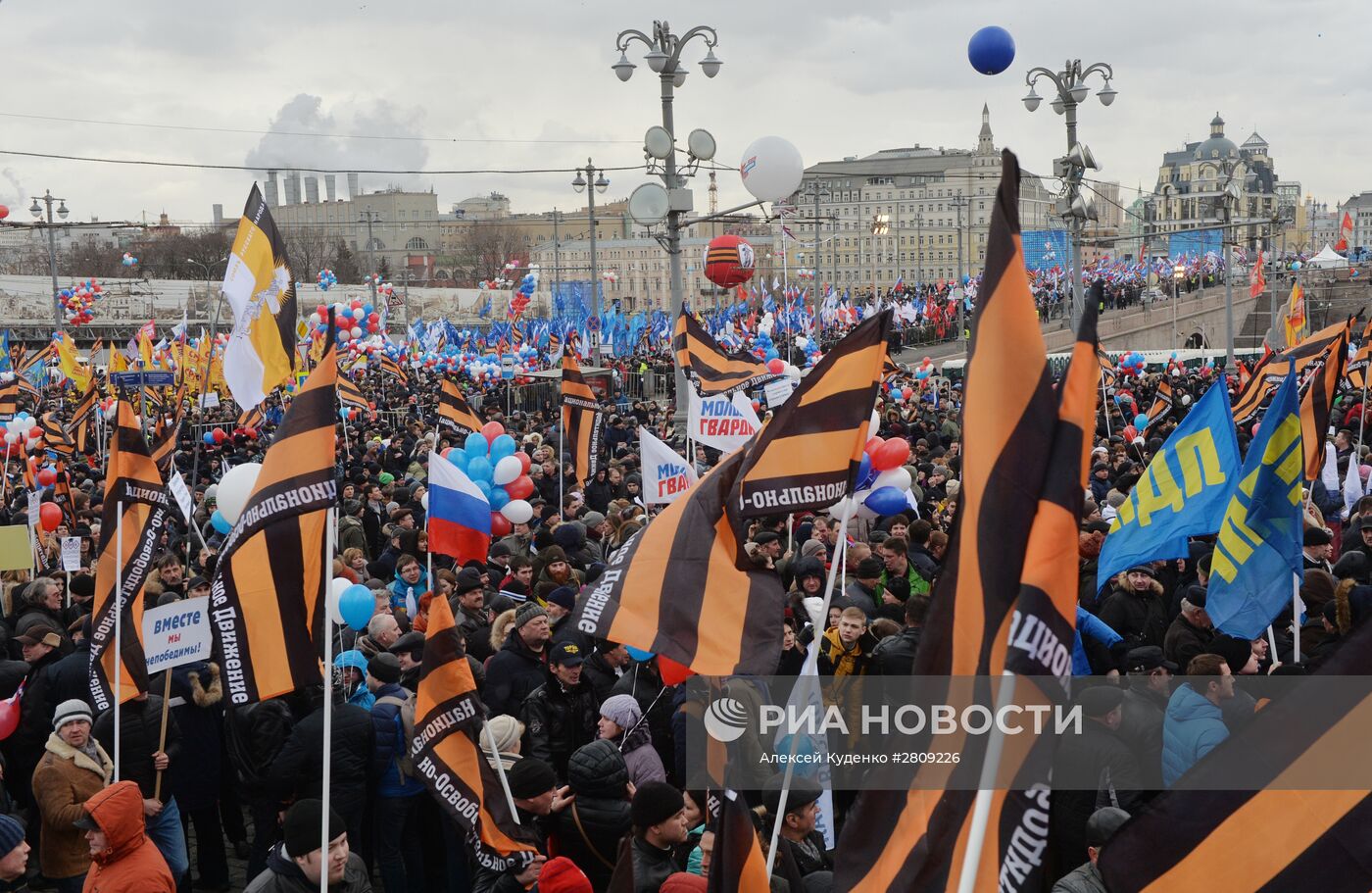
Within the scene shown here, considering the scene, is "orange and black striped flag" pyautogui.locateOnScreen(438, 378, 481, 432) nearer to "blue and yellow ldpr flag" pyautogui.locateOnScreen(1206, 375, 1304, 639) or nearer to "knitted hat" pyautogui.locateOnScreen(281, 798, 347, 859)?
"blue and yellow ldpr flag" pyautogui.locateOnScreen(1206, 375, 1304, 639)

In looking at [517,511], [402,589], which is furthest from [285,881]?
[517,511]

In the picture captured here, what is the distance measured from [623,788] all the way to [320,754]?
63.0 inches

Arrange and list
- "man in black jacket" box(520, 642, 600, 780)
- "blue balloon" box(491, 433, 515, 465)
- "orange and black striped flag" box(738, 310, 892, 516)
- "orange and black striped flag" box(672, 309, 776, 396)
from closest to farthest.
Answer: "orange and black striped flag" box(738, 310, 892, 516)
"man in black jacket" box(520, 642, 600, 780)
"orange and black striped flag" box(672, 309, 776, 396)
"blue balloon" box(491, 433, 515, 465)

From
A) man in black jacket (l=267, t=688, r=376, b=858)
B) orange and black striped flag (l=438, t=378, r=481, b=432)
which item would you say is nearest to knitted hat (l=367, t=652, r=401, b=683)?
man in black jacket (l=267, t=688, r=376, b=858)

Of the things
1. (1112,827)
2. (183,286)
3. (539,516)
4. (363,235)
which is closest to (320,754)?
(1112,827)

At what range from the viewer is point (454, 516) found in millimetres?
8383

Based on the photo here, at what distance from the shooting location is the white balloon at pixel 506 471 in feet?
35.2

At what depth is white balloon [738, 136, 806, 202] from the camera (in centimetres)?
1382

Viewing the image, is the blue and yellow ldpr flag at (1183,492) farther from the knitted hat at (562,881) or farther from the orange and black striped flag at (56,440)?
the orange and black striped flag at (56,440)

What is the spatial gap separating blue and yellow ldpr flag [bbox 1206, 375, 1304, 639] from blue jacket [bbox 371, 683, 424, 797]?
3.85m

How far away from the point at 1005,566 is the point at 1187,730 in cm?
291

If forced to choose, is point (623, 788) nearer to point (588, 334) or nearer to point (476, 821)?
point (476, 821)

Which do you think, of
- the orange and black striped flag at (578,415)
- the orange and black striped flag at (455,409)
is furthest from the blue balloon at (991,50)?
the orange and black striped flag at (455,409)

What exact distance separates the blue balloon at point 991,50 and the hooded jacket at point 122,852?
1014cm
